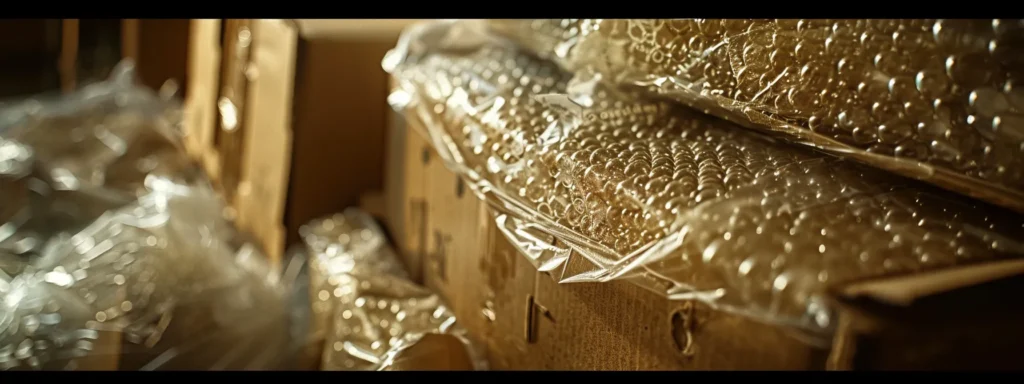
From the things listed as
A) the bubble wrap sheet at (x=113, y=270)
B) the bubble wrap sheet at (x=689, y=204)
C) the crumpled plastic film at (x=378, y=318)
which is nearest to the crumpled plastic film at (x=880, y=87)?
the bubble wrap sheet at (x=689, y=204)

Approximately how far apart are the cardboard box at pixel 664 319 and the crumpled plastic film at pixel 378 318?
40 millimetres

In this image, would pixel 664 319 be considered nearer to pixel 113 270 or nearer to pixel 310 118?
pixel 113 270

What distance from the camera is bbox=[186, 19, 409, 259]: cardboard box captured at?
1273mm

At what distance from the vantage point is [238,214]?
1.57 metres

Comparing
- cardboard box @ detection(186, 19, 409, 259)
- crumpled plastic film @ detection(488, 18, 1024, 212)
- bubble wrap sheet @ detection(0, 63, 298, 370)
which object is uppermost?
crumpled plastic film @ detection(488, 18, 1024, 212)

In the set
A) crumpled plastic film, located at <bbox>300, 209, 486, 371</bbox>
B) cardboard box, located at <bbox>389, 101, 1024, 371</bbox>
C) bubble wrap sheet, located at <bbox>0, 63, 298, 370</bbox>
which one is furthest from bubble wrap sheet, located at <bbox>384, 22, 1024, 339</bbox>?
bubble wrap sheet, located at <bbox>0, 63, 298, 370</bbox>

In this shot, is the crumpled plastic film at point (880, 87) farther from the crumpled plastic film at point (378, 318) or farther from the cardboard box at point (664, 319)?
the crumpled plastic film at point (378, 318)

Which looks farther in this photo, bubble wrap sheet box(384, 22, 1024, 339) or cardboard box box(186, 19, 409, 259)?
cardboard box box(186, 19, 409, 259)

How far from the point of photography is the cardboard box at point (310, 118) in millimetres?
1273

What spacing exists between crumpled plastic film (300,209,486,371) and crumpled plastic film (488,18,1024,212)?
369 millimetres

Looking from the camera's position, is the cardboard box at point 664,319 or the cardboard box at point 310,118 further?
the cardboard box at point 310,118

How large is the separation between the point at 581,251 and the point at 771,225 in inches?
6.4

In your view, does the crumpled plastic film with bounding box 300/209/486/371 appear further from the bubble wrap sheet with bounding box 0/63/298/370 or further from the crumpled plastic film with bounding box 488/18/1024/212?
the crumpled plastic film with bounding box 488/18/1024/212

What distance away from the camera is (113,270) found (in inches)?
38.1
